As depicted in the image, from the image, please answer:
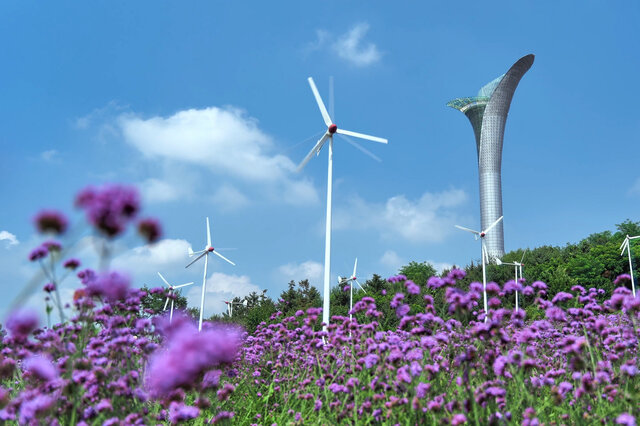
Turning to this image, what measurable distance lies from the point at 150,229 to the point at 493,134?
341ft

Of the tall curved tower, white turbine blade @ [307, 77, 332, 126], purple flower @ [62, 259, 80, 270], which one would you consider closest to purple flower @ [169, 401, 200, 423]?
purple flower @ [62, 259, 80, 270]

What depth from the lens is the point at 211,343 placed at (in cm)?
232

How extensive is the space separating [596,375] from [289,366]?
226 inches

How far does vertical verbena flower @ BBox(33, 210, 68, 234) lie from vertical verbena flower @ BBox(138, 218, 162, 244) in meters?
0.55

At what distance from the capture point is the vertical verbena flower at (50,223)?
2.78m

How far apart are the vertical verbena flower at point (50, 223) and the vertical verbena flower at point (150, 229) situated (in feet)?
1.80

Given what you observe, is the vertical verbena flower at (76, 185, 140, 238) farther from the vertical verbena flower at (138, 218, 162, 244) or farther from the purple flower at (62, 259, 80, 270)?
the purple flower at (62, 259, 80, 270)

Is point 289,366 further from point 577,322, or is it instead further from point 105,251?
point 105,251

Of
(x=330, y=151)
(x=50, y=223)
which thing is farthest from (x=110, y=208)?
(x=330, y=151)

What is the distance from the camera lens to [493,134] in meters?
99.2

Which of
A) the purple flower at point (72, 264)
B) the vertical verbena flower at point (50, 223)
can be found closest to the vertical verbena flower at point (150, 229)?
the vertical verbena flower at point (50, 223)

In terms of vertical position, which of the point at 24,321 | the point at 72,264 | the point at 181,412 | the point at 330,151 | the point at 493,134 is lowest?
the point at 181,412

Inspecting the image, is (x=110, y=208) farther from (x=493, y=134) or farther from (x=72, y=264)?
(x=493, y=134)

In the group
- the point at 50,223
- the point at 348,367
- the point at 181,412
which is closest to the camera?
the point at 50,223
